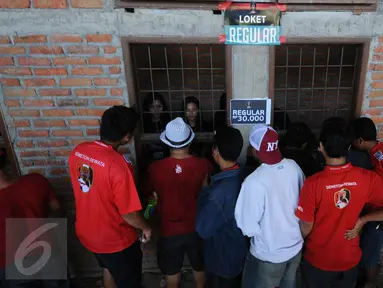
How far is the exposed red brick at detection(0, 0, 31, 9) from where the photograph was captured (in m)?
2.56

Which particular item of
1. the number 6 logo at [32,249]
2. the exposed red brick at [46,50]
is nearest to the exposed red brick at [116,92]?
the exposed red brick at [46,50]

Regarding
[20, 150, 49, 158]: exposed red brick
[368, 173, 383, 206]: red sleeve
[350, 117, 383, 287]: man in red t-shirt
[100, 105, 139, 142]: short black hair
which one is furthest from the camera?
[20, 150, 49, 158]: exposed red brick

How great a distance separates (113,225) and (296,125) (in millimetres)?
1846

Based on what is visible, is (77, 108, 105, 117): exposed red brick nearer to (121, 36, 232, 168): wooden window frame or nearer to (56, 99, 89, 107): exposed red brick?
(56, 99, 89, 107): exposed red brick

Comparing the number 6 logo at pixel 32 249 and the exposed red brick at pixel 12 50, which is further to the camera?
the exposed red brick at pixel 12 50

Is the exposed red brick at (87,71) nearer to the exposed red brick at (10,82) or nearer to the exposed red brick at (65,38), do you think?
the exposed red brick at (65,38)

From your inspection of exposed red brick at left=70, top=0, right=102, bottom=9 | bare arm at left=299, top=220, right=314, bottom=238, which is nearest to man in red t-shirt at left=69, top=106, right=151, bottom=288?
exposed red brick at left=70, top=0, right=102, bottom=9

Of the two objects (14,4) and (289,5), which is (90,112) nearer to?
(14,4)

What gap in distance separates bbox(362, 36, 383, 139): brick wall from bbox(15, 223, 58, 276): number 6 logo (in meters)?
3.15

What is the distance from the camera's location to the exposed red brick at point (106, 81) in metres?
2.82

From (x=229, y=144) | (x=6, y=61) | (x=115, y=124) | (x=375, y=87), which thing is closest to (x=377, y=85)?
(x=375, y=87)

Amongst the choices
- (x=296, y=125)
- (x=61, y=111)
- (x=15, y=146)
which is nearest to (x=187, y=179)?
(x=296, y=125)

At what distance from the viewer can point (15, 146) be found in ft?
9.86

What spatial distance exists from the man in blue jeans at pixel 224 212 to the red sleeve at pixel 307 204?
0.44 m
